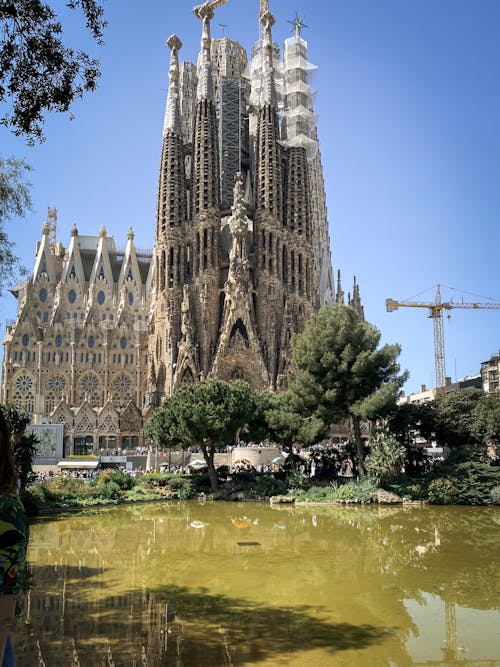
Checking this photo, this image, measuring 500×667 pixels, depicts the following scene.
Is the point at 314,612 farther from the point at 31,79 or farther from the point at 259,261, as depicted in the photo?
the point at 259,261

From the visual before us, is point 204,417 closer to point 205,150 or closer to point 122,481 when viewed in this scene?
point 122,481

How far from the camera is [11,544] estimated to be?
2.96 m

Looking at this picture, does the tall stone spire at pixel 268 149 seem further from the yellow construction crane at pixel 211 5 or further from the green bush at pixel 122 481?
the green bush at pixel 122 481

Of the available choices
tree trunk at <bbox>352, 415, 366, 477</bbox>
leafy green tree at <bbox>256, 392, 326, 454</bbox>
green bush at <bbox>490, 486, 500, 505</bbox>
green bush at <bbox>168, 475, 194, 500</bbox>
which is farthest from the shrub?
green bush at <bbox>168, 475, 194, 500</bbox>

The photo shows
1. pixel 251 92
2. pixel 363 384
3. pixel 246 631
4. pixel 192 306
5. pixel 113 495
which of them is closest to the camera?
pixel 246 631

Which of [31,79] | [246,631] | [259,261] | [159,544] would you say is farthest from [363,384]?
[259,261]

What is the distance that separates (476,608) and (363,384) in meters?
22.5

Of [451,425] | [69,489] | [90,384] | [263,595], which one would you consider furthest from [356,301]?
[263,595]

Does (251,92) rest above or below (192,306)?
above

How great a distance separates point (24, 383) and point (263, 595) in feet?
Answer: 210

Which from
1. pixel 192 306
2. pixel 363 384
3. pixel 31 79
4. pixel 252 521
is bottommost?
pixel 252 521

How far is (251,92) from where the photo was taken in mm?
74938

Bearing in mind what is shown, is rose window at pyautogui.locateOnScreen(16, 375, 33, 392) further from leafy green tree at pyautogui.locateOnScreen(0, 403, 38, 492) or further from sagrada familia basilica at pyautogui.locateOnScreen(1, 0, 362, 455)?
leafy green tree at pyautogui.locateOnScreen(0, 403, 38, 492)

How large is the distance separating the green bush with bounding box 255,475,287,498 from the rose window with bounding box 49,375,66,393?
44840 mm
